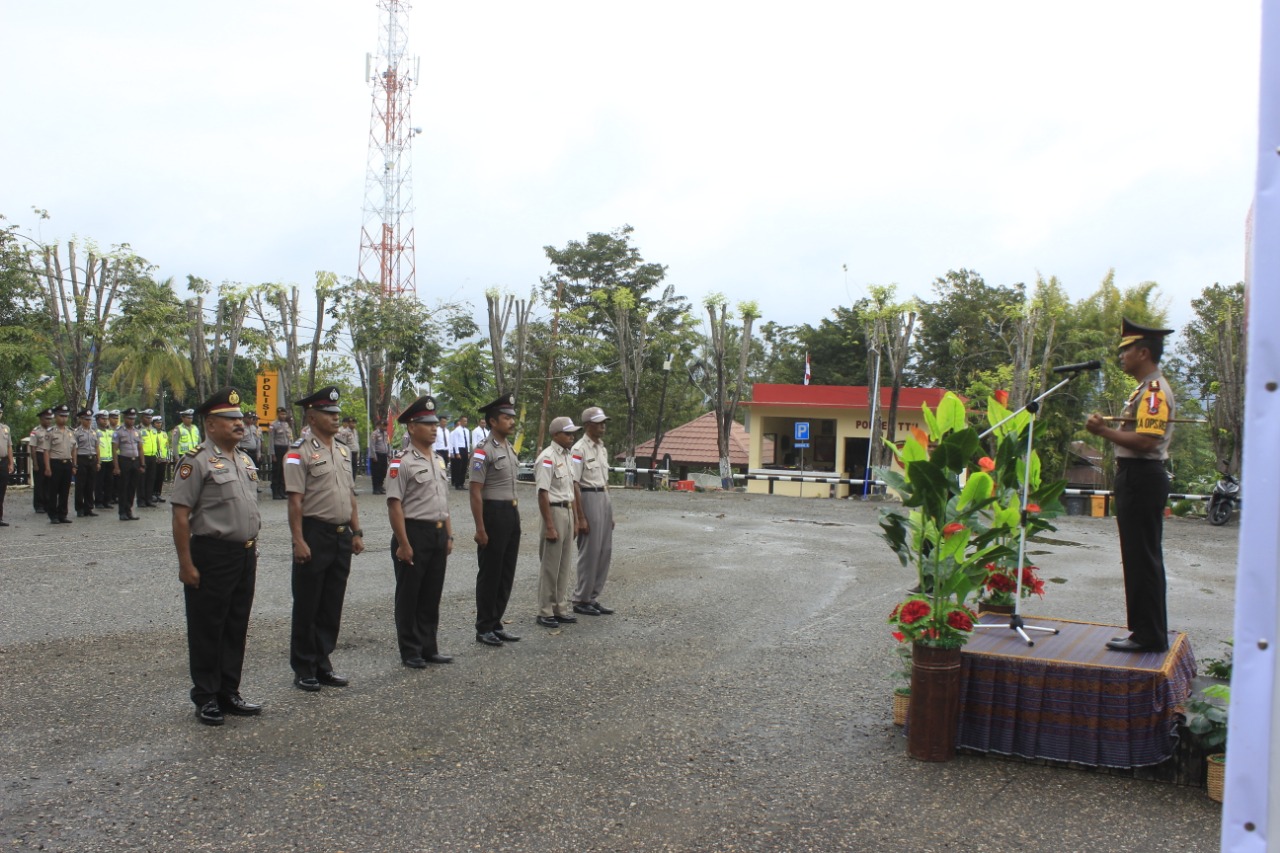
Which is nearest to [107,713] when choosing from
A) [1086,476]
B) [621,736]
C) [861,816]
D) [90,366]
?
[621,736]

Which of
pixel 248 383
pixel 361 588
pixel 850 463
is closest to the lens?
pixel 361 588

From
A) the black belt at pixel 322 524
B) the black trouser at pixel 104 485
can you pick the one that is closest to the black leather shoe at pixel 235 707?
the black belt at pixel 322 524

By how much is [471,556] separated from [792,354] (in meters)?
37.5

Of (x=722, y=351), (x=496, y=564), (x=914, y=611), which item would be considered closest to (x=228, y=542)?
(x=496, y=564)

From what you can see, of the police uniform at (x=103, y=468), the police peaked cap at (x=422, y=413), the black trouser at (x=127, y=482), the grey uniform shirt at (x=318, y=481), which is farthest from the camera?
the police uniform at (x=103, y=468)

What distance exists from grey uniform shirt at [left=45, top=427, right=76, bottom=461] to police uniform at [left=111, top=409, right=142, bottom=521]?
855 millimetres

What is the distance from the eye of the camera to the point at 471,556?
464 inches

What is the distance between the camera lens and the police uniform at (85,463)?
602 inches

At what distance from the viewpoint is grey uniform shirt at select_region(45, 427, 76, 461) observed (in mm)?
14445

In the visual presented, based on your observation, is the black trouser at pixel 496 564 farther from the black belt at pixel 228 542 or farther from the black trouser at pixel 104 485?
the black trouser at pixel 104 485

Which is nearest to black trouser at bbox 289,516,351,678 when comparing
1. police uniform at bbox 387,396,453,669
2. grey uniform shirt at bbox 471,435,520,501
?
police uniform at bbox 387,396,453,669

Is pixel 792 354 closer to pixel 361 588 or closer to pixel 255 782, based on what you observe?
pixel 361 588

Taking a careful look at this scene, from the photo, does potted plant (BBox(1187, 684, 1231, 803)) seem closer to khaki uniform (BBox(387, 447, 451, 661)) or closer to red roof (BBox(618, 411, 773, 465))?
khaki uniform (BBox(387, 447, 451, 661))

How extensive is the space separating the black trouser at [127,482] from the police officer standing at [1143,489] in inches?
568
